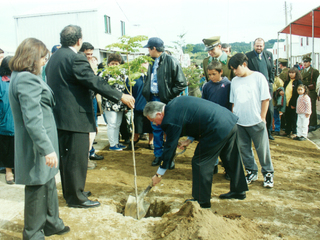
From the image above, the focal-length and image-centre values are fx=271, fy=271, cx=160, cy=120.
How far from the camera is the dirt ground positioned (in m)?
2.74

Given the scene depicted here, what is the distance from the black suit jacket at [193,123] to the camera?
3.01m

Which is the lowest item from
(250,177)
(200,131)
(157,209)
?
(157,209)

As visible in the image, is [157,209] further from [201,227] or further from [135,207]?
[201,227]

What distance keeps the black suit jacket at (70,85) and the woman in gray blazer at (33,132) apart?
55 centimetres

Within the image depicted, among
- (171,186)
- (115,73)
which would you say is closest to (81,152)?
(115,73)

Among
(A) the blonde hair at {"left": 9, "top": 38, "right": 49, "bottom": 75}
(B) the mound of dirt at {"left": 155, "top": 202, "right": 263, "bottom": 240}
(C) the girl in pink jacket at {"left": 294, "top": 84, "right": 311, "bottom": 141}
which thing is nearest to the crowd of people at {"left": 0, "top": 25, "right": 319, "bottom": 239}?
(A) the blonde hair at {"left": 9, "top": 38, "right": 49, "bottom": 75}

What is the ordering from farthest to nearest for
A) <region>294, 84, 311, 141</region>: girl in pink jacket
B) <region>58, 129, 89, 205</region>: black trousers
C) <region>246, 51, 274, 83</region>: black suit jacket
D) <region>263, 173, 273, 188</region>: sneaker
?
<region>294, 84, 311, 141</region>: girl in pink jacket
<region>246, 51, 274, 83</region>: black suit jacket
<region>263, 173, 273, 188</region>: sneaker
<region>58, 129, 89, 205</region>: black trousers

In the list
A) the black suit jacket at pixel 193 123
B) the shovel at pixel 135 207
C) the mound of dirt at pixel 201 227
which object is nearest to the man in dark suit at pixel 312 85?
the black suit jacket at pixel 193 123

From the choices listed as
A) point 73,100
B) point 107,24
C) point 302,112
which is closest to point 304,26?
point 302,112

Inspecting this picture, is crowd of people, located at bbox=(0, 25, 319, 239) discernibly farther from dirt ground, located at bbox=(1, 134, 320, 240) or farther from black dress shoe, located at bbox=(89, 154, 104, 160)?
dirt ground, located at bbox=(1, 134, 320, 240)

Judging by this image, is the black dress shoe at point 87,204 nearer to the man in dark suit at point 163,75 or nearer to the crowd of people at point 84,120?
the crowd of people at point 84,120

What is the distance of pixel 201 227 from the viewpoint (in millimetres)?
2580

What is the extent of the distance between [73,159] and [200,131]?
1.53 m

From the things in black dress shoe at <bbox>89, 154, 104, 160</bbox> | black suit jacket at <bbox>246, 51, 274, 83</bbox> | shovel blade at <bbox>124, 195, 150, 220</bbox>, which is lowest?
shovel blade at <bbox>124, 195, 150, 220</bbox>
